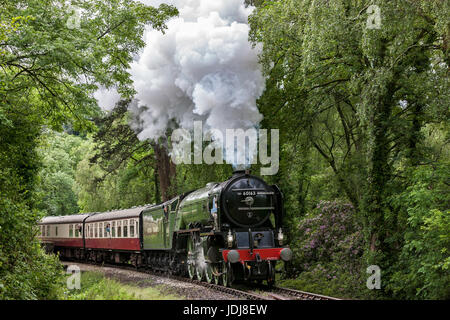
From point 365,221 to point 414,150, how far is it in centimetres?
240

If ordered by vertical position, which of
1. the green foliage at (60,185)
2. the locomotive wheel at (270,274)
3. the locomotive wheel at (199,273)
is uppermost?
the green foliage at (60,185)

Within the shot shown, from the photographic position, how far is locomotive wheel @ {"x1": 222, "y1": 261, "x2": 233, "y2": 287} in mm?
13750

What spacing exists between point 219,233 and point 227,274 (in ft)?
3.79

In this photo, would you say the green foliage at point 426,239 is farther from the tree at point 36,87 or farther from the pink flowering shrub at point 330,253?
the tree at point 36,87

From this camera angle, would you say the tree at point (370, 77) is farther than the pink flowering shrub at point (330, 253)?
No

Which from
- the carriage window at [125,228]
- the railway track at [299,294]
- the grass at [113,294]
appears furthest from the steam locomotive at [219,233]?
the grass at [113,294]

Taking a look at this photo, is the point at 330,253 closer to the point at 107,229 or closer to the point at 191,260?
the point at 191,260

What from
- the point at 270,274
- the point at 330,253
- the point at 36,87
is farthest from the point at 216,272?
the point at 36,87

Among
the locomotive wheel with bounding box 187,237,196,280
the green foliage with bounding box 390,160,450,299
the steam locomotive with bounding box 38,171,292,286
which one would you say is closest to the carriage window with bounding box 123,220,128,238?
the steam locomotive with bounding box 38,171,292,286

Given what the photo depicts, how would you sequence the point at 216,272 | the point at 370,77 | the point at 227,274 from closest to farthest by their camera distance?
1. the point at 370,77
2. the point at 227,274
3. the point at 216,272

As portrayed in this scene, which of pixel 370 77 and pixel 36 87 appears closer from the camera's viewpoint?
pixel 370 77

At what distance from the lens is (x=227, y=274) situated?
14016mm

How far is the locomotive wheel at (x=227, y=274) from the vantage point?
13.8 meters
